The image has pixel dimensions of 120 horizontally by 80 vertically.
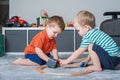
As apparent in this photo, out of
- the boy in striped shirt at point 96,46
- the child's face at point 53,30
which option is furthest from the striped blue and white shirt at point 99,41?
the child's face at point 53,30

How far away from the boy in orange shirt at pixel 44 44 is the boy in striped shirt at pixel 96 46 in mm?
196

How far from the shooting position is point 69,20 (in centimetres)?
351

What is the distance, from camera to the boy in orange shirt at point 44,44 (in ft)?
6.82

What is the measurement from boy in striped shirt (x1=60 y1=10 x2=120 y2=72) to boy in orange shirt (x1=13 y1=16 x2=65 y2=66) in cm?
20

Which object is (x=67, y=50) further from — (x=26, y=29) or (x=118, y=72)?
(x=118, y=72)

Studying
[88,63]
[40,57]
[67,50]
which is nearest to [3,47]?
[67,50]

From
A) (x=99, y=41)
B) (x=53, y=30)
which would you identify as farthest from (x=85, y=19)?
(x=53, y=30)

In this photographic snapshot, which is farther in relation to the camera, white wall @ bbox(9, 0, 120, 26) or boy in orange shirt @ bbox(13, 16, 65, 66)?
white wall @ bbox(9, 0, 120, 26)

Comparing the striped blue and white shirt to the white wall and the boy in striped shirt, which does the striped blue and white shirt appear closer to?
the boy in striped shirt

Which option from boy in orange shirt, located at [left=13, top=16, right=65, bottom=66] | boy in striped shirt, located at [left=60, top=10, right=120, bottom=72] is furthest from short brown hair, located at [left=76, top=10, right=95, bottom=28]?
boy in orange shirt, located at [left=13, top=16, right=65, bottom=66]

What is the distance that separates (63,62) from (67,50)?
4.02ft

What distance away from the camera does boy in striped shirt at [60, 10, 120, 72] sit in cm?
188

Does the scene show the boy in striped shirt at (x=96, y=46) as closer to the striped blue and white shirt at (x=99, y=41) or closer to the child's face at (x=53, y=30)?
the striped blue and white shirt at (x=99, y=41)

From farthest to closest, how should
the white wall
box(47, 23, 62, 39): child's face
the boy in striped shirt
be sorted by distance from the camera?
the white wall, box(47, 23, 62, 39): child's face, the boy in striped shirt
